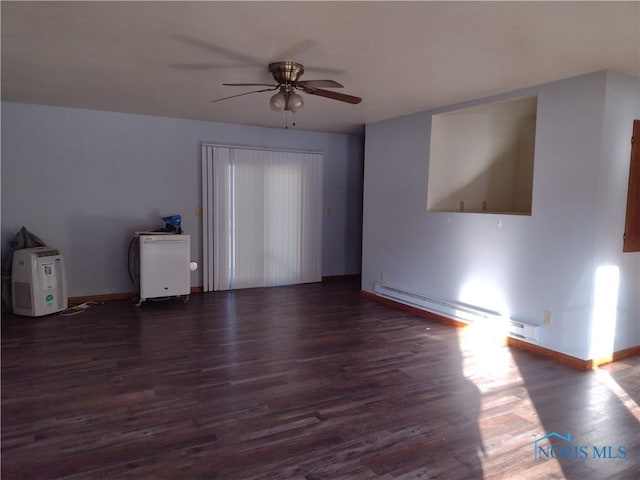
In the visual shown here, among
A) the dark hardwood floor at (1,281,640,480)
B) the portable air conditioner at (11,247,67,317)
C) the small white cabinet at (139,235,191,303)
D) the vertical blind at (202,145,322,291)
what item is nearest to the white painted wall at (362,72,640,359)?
the dark hardwood floor at (1,281,640,480)

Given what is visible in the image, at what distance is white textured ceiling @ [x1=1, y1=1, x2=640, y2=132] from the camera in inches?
97.7

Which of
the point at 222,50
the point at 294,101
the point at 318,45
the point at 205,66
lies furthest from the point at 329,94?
the point at 205,66

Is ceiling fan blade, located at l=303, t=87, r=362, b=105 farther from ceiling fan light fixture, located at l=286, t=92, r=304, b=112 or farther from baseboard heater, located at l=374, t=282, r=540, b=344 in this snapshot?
baseboard heater, located at l=374, t=282, r=540, b=344

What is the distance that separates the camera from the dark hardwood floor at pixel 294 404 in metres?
2.24

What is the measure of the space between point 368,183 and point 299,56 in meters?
2.99

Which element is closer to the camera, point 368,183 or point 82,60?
point 82,60

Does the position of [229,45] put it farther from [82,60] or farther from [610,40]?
[610,40]

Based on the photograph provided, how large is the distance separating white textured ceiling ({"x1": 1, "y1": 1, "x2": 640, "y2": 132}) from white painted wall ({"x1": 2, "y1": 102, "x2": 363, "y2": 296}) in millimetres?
776

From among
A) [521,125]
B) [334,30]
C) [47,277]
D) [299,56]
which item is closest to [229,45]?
[299,56]

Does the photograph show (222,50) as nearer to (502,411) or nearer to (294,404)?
(294,404)

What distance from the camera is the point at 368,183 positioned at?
239 inches

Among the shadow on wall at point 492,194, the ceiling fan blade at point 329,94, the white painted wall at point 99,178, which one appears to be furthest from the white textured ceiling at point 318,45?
the shadow on wall at point 492,194

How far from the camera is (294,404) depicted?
288 centimetres

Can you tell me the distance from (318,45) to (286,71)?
0.46 m
